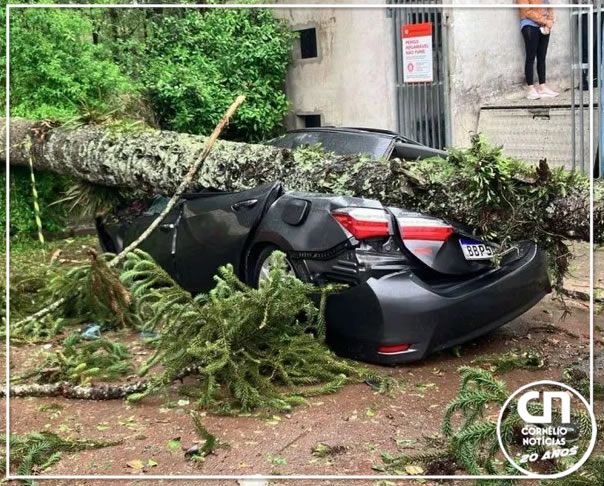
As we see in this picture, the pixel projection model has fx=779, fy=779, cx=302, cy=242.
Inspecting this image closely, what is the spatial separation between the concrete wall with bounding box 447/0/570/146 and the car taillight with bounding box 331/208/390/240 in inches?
16.2

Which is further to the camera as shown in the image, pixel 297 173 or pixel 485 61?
pixel 297 173

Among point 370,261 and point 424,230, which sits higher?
point 424,230

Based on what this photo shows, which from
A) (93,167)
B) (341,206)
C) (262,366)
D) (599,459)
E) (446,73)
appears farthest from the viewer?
(93,167)

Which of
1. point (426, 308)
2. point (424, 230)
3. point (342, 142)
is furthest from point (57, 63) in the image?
point (426, 308)

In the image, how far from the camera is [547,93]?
7.68ft

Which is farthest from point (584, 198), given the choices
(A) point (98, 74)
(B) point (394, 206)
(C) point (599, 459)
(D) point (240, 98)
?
(A) point (98, 74)

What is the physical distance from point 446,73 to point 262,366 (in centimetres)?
122

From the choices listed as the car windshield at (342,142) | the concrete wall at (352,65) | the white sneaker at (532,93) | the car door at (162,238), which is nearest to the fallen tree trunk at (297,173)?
the car windshield at (342,142)

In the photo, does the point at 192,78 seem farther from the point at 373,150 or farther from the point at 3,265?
the point at 3,265

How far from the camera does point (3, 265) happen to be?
2.83 metres

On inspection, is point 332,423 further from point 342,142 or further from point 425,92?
point 425,92

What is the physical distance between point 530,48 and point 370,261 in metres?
0.84

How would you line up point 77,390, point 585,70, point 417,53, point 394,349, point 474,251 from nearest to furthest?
point 585,70 < point 417,53 < point 474,251 < point 394,349 < point 77,390

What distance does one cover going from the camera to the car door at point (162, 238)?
2.83 m
